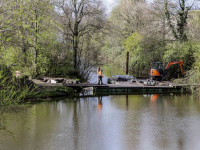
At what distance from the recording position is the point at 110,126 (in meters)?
10.9

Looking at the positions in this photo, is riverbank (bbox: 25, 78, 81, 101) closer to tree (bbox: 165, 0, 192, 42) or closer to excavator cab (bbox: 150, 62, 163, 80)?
excavator cab (bbox: 150, 62, 163, 80)

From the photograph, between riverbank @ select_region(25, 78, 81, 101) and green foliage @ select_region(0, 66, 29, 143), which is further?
riverbank @ select_region(25, 78, 81, 101)

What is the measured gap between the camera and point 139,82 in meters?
23.0

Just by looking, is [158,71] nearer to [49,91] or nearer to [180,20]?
[180,20]

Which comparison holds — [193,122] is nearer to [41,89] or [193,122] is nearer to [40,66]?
[41,89]

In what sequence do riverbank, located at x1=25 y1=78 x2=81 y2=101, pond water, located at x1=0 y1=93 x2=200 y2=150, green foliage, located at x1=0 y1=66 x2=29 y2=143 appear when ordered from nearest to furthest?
green foliage, located at x1=0 y1=66 x2=29 y2=143 → pond water, located at x1=0 y1=93 x2=200 y2=150 → riverbank, located at x1=25 y1=78 x2=81 y2=101

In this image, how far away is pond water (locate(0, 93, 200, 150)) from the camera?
28.8 ft

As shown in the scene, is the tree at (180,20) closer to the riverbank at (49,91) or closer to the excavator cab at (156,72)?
the excavator cab at (156,72)

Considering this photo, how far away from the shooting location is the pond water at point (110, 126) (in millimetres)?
8773

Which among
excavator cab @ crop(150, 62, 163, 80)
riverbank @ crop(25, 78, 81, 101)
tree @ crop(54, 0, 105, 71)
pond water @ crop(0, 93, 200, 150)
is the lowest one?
pond water @ crop(0, 93, 200, 150)

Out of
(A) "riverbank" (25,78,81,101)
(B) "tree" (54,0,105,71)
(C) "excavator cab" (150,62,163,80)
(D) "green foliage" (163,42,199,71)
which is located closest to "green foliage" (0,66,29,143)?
(A) "riverbank" (25,78,81,101)

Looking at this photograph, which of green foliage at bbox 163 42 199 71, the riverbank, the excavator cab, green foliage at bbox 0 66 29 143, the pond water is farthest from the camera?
green foliage at bbox 163 42 199 71

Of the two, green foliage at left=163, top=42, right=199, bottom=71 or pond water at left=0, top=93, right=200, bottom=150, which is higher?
green foliage at left=163, top=42, right=199, bottom=71

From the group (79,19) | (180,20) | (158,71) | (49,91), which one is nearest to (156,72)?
(158,71)
